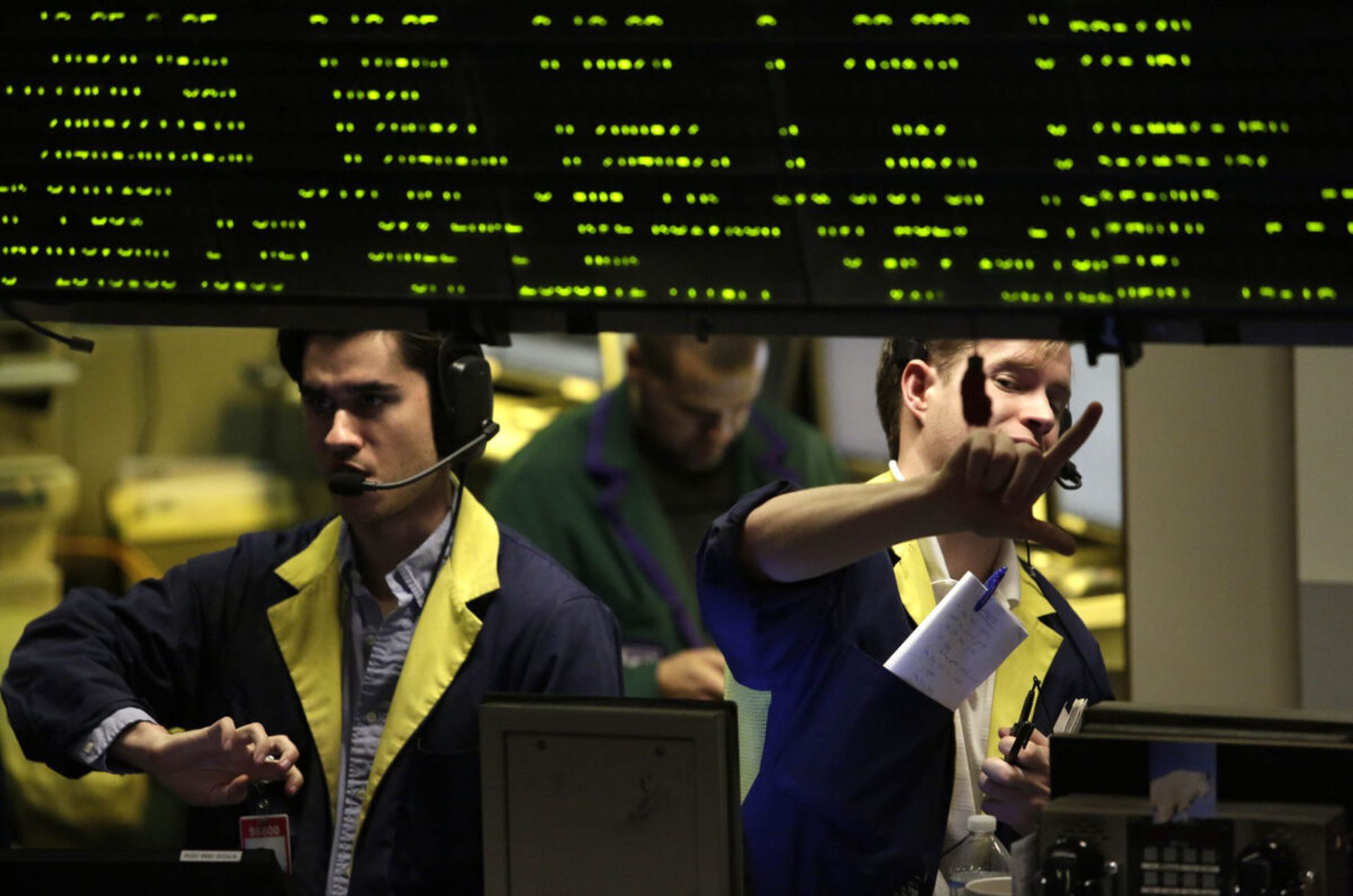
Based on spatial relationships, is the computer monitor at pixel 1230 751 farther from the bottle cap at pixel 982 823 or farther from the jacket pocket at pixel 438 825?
the jacket pocket at pixel 438 825

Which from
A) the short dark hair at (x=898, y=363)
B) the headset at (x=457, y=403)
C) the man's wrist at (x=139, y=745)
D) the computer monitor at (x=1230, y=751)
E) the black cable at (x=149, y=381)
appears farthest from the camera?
the black cable at (x=149, y=381)

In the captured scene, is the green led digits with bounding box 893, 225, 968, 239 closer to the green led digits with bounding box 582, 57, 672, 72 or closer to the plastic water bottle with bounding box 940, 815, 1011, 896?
the green led digits with bounding box 582, 57, 672, 72

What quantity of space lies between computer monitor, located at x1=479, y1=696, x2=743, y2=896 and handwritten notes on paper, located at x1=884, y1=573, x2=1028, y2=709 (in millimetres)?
378

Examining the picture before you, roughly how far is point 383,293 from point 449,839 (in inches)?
28.1

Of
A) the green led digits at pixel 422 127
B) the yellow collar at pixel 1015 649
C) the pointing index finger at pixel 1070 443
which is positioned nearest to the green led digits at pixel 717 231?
the green led digits at pixel 422 127

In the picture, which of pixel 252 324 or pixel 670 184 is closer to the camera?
pixel 670 184

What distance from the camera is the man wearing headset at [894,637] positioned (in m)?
1.99

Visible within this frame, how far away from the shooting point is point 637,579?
407 centimetres

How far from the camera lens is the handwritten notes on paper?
214 centimetres

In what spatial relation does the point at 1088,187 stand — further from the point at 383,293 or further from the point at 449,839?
Result: the point at 449,839

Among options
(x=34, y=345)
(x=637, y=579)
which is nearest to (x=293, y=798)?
(x=637, y=579)

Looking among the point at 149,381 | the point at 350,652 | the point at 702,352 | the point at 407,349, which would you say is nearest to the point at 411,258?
the point at 407,349

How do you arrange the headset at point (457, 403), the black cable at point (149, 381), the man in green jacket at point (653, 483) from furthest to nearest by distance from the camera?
the black cable at point (149, 381)
the man in green jacket at point (653, 483)
the headset at point (457, 403)

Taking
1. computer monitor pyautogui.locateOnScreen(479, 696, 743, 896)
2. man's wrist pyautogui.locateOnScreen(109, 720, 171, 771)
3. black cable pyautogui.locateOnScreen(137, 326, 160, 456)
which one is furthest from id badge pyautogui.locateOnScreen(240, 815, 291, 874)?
black cable pyautogui.locateOnScreen(137, 326, 160, 456)
